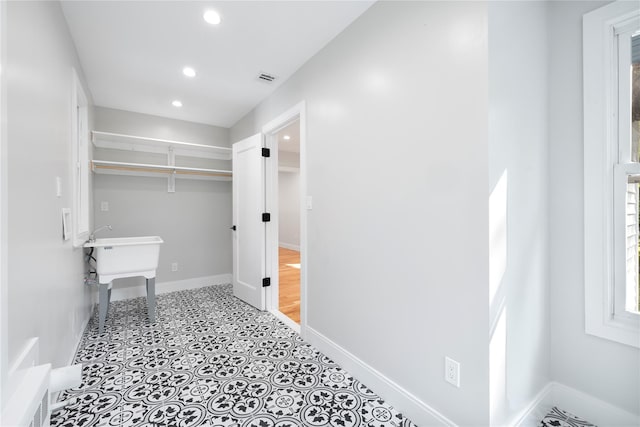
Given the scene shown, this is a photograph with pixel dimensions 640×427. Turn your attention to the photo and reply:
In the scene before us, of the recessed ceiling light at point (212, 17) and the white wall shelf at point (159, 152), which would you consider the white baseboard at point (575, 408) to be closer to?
the recessed ceiling light at point (212, 17)

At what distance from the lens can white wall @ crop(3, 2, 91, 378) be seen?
3.74 ft

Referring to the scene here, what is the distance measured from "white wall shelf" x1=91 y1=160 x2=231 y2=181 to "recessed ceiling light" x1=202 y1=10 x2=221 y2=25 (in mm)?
2131

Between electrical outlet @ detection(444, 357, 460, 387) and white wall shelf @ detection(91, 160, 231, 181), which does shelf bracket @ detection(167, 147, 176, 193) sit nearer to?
white wall shelf @ detection(91, 160, 231, 181)

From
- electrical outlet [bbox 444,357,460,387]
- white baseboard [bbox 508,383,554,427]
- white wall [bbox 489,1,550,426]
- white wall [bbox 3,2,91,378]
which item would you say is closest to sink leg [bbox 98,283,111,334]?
white wall [bbox 3,2,91,378]

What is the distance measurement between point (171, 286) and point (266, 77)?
10.1ft

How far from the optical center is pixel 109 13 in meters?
1.91

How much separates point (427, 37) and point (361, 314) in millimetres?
1711

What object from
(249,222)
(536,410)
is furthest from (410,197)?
(249,222)

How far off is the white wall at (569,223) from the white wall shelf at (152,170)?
12.0 feet

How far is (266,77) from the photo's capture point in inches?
110

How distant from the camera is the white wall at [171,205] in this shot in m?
3.61

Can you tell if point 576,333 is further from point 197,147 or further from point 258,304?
point 197,147

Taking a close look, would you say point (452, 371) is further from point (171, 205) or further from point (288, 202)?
point (288, 202)

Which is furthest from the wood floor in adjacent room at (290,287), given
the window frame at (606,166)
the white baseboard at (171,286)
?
the window frame at (606,166)
